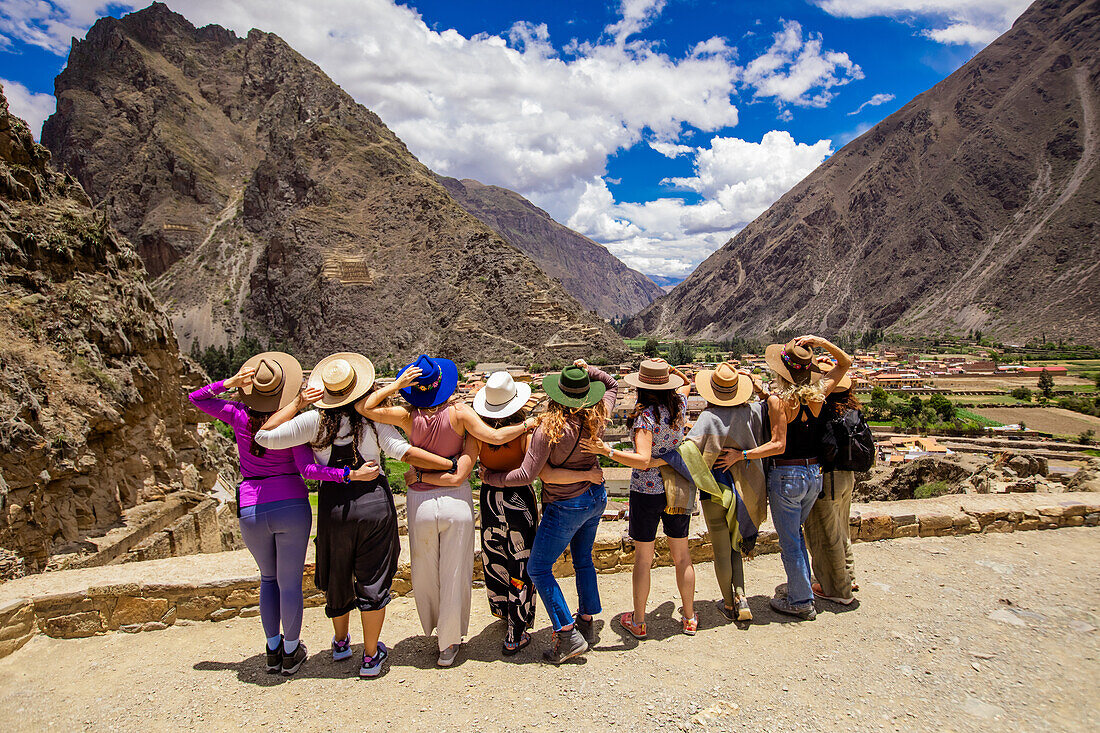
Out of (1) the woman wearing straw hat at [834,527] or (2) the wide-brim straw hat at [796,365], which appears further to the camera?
(1) the woman wearing straw hat at [834,527]

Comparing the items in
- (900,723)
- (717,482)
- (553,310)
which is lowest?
(900,723)

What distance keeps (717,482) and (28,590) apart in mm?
5231

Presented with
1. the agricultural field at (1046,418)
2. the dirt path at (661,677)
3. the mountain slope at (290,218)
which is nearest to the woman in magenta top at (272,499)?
the dirt path at (661,677)

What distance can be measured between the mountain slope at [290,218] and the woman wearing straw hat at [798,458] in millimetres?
49418

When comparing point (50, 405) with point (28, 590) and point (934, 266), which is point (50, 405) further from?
point (934, 266)

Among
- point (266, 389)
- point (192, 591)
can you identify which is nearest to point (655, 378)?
point (266, 389)

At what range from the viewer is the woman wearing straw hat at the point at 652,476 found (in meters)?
3.72

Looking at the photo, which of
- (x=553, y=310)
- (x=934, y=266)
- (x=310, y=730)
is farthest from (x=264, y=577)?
(x=934, y=266)

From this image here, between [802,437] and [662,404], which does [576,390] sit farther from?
[802,437]

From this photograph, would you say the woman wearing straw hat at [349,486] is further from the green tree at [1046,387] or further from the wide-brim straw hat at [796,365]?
the green tree at [1046,387]

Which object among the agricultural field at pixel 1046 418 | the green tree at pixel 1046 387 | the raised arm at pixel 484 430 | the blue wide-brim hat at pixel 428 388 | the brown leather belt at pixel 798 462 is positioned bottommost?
the agricultural field at pixel 1046 418

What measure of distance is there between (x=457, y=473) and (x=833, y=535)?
9.76 ft

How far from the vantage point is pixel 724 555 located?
4.09 metres

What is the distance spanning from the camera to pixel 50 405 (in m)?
7.89
